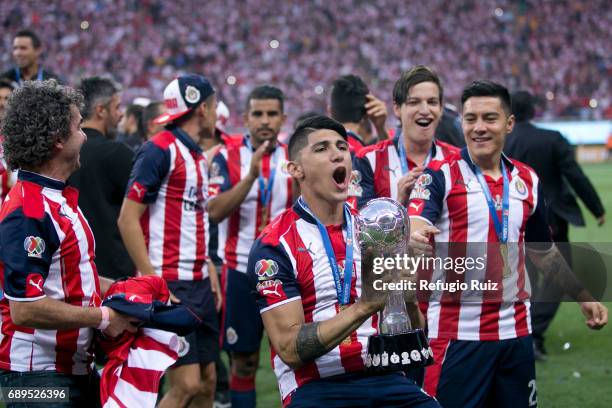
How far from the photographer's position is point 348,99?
666cm

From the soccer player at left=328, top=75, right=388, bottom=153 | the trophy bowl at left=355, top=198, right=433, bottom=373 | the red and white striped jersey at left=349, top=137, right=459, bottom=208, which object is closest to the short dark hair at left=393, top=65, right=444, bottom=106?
the red and white striped jersey at left=349, top=137, right=459, bottom=208

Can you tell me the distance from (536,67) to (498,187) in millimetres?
34597

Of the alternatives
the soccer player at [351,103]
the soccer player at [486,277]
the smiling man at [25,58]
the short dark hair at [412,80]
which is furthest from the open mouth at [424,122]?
the smiling man at [25,58]

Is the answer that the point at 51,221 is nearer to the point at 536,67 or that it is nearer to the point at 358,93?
the point at 358,93

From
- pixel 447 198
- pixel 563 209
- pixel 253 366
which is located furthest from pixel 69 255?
pixel 563 209

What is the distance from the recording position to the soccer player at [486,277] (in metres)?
4.62

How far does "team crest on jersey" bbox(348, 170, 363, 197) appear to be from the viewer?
5504 mm

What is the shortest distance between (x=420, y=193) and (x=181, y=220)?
6.11ft

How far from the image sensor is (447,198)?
475cm

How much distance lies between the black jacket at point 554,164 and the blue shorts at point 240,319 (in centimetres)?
333

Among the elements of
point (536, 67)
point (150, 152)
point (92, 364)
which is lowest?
point (92, 364)

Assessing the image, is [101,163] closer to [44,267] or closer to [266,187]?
[266,187]

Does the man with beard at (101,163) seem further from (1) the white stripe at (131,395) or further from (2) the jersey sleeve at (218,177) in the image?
(1) the white stripe at (131,395)

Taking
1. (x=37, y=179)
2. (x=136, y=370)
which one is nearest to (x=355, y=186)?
(x=136, y=370)
